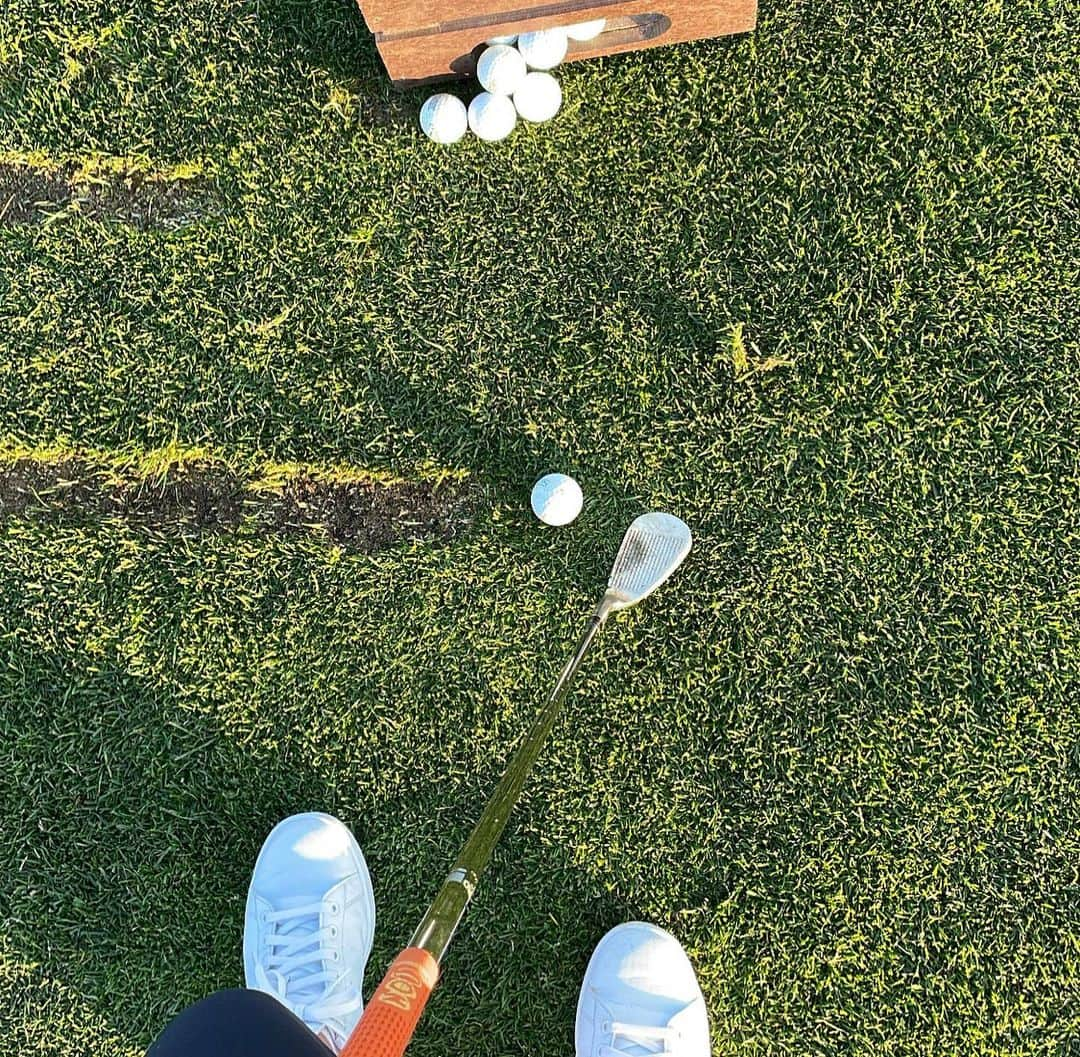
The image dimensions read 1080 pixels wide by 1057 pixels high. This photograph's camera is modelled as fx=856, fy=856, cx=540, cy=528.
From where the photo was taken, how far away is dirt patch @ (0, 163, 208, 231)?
124 inches

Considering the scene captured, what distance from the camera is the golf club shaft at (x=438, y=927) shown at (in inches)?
72.1

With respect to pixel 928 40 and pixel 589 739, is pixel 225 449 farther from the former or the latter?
pixel 928 40

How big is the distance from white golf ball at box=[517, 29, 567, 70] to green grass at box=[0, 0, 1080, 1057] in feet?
0.68

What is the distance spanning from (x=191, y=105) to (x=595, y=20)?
1.50 meters

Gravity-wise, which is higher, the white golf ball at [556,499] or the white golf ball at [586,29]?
the white golf ball at [586,29]

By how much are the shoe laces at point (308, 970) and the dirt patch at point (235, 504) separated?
1.26 metres

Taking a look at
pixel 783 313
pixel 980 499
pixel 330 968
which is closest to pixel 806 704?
pixel 980 499

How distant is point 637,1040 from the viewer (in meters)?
2.75

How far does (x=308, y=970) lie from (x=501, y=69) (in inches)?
120

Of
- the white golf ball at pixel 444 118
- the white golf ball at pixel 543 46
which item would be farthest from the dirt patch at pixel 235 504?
the white golf ball at pixel 543 46

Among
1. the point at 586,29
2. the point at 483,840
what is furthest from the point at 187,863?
the point at 586,29

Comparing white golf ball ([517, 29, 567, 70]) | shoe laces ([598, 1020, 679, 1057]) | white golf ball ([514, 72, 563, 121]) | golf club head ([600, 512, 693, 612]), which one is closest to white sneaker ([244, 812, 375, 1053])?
shoe laces ([598, 1020, 679, 1057])

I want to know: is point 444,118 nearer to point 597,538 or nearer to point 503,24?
point 503,24

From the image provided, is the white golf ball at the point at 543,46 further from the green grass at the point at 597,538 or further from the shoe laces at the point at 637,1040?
the shoe laces at the point at 637,1040
